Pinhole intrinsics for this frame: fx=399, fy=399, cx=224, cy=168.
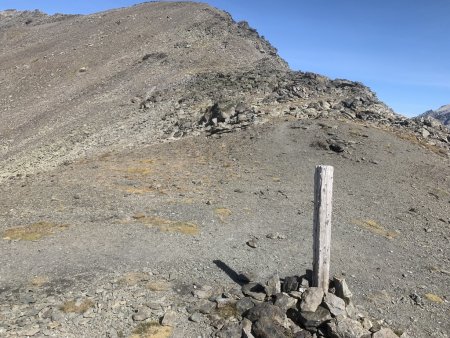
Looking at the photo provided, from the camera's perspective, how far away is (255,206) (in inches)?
693

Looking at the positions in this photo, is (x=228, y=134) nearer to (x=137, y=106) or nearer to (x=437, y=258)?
(x=137, y=106)

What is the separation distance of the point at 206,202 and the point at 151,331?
349 inches

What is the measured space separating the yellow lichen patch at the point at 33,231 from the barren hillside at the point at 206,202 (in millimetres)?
82

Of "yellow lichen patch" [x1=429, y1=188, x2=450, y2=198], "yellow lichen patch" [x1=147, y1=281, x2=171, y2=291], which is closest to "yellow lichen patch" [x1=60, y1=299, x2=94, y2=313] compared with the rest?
"yellow lichen patch" [x1=147, y1=281, x2=171, y2=291]

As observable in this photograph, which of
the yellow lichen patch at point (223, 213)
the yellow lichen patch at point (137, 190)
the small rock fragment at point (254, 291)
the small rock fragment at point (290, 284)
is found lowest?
the small rock fragment at point (254, 291)

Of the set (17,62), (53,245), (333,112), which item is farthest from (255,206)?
(17,62)

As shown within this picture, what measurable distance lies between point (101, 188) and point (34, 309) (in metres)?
9.59

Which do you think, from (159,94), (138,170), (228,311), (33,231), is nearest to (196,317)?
(228,311)

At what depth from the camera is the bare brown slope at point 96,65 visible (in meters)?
33.8

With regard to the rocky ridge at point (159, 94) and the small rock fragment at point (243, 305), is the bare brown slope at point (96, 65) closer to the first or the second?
the rocky ridge at point (159, 94)

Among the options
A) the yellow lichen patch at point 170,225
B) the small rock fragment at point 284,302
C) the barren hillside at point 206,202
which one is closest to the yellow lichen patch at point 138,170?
the barren hillside at point 206,202

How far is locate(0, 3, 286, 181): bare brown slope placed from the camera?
33781 millimetres

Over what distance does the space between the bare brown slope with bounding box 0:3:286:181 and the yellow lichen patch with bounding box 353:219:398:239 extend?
20.1 m

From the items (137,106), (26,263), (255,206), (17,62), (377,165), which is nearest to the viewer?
(26,263)
